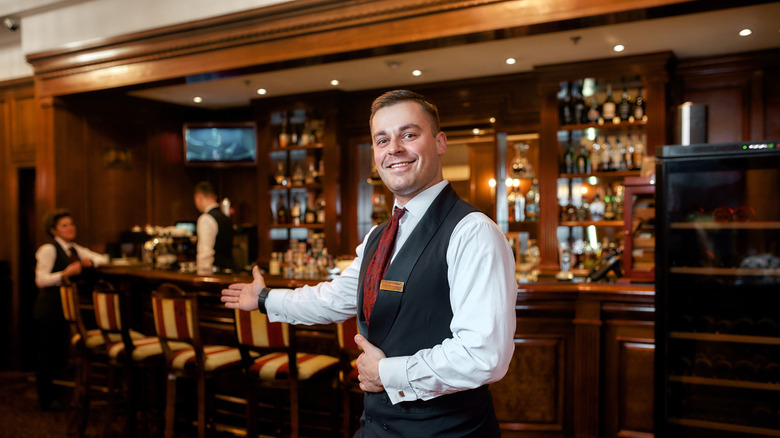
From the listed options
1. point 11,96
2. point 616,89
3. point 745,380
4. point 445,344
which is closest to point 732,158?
point 745,380

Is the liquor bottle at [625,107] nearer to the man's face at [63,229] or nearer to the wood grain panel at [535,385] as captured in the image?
the wood grain panel at [535,385]

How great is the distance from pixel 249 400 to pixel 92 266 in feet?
7.31

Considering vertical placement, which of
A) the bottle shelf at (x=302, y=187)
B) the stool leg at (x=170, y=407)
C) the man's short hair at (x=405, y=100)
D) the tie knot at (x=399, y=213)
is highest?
the man's short hair at (x=405, y=100)

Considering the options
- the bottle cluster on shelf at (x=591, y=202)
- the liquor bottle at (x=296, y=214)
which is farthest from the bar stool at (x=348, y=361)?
the liquor bottle at (x=296, y=214)

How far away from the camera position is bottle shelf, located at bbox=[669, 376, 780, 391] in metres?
2.83

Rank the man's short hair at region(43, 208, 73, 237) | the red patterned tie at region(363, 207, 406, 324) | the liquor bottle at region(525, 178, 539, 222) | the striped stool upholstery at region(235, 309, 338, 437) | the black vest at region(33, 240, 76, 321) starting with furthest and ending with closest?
the liquor bottle at region(525, 178, 539, 222) < the man's short hair at region(43, 208, 73, 237) < the black vest at region(33, 240, 76, 321) < the striped stool upholstery at region(235, 309, 338, 437) < the red patterned tie at region(363, 207, 406, 324)

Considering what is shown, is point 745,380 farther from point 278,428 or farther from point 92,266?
point 92,266

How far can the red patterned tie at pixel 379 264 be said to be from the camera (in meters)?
1.54

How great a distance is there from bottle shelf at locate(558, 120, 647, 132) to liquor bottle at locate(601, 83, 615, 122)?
0.05 metres

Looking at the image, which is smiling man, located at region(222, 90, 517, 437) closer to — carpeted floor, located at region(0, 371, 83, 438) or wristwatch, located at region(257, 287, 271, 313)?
wristwatch, located at region(257, 287, 271, 313)

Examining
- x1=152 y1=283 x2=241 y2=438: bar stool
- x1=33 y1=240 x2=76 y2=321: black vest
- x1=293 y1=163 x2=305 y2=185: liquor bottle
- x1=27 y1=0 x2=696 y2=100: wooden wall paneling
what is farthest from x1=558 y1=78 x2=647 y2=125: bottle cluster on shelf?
x1=33 y1=240 x2=76 y2=321: black vest

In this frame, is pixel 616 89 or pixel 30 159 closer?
pixel 616 89

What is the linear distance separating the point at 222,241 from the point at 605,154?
364cm

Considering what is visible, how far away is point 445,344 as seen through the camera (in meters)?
1.32
